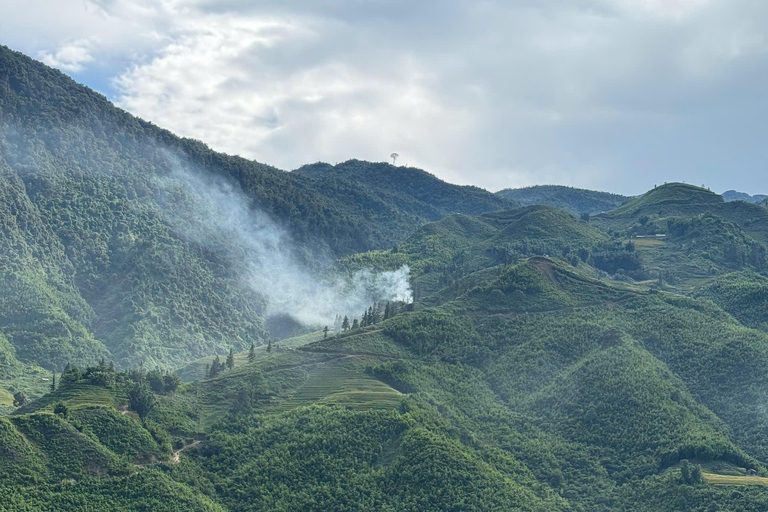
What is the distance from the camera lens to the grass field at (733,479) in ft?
390

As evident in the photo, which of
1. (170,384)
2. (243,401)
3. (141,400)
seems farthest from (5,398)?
(243,401)

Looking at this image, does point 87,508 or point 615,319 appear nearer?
point 87,508

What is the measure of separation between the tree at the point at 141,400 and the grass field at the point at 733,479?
64111mm

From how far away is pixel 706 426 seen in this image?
135 meters

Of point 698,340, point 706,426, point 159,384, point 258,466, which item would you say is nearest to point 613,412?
point 706,426

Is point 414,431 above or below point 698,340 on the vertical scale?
below

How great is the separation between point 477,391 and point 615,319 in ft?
104

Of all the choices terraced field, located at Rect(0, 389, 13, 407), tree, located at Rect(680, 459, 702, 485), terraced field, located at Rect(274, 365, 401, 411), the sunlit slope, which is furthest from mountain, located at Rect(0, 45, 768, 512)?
terraced field, located at Rect(0, 389, 13, 407)

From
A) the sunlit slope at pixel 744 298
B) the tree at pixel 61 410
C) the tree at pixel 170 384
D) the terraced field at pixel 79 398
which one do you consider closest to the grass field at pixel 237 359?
the tree at pixel 170 384

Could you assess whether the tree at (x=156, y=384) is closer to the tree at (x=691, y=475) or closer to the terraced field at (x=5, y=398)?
the terraced field at (x=5, y=398)

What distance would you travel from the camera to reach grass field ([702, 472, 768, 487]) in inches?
4678

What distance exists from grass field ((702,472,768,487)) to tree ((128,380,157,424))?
6411 cm

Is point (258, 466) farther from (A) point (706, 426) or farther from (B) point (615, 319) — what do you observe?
(B) point (615, 319)

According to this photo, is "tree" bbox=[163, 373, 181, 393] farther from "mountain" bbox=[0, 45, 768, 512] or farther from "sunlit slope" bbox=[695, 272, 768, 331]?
"sunlit slope" bbox=[695, 272, 768, 331]
